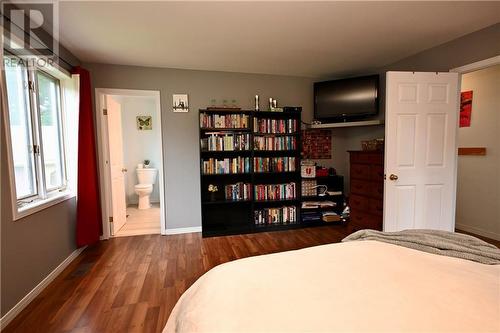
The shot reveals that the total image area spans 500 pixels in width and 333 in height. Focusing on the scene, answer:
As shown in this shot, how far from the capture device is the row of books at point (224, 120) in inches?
132

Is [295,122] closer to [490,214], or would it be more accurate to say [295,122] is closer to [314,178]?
[314,178]

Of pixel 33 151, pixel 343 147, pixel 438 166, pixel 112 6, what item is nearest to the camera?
pixel 112 6

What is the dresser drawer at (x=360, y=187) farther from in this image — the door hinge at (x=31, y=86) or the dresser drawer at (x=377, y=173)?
Result: the door hinge at (x=31, y=86)

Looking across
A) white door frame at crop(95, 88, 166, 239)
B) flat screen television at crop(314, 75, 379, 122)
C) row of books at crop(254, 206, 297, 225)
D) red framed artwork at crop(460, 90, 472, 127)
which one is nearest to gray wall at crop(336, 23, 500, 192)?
flat screen television at crop(314, 75, 379, 122)

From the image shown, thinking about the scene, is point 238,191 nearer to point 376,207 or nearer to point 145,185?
point 376,207

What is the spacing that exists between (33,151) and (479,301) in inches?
125

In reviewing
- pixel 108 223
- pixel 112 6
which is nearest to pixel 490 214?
pixel 112 6

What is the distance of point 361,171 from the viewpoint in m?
3.26

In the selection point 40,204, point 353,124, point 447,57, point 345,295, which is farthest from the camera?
point 353,124

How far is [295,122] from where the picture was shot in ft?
12.1

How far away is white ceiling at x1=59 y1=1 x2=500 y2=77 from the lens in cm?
195

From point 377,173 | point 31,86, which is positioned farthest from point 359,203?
point 31,86

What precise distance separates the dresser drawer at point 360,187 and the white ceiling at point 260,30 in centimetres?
163

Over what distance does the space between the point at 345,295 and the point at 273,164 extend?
2.78m
